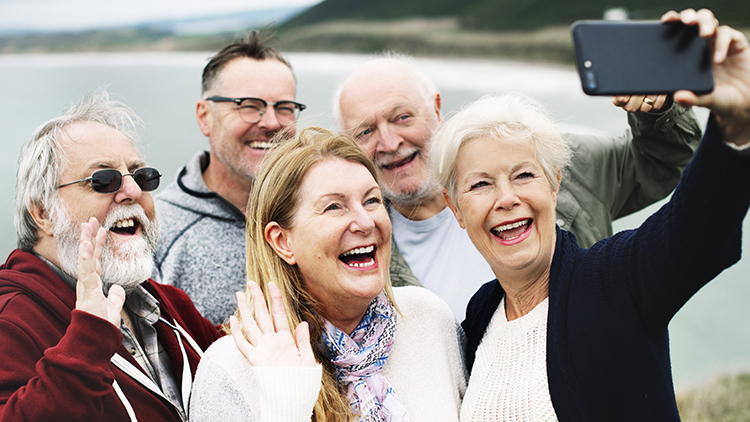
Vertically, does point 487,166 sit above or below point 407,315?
above

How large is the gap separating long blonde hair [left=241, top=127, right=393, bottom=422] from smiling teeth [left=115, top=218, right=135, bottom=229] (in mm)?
644

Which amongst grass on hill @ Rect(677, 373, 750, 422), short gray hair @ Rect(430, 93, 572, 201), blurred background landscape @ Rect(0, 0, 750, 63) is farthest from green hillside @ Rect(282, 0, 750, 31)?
short gray hair @ Rect(430, 93, 572, 201)

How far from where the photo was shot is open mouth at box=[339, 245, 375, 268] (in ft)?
7.50

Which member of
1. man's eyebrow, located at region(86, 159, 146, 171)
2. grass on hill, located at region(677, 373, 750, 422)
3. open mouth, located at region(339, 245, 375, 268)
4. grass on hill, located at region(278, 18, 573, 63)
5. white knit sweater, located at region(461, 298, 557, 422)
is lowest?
grass on hill, located at region(677, 373, 750, 422)

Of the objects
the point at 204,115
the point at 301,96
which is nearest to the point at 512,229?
the point at 204,115

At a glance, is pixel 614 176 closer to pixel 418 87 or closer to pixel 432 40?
pixel 418 87

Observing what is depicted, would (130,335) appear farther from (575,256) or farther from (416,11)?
(416,11)

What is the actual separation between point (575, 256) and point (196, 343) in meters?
2.08

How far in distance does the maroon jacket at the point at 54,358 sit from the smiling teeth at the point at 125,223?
0.37 meters

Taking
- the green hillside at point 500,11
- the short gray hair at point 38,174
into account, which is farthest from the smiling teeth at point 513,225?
the green hillside at point 500,11

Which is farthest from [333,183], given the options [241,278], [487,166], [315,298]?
[241,278]

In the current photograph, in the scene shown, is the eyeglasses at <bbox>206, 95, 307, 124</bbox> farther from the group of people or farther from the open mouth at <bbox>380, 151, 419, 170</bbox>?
the group of people

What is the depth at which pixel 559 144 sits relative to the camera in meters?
2.31

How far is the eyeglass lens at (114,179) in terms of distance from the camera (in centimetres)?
239
